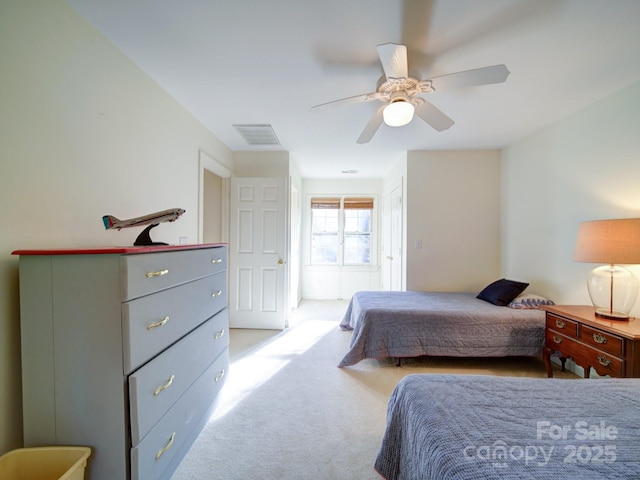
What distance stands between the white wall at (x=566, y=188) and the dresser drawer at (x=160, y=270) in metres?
3.21

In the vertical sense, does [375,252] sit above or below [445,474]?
above

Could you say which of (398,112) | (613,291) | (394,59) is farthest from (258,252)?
(613,291)

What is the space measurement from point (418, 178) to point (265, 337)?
3.04 m

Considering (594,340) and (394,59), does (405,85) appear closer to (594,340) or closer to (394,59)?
(394,59)

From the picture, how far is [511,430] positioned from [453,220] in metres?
3.12

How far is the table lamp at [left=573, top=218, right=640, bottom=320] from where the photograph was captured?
1.66 meters

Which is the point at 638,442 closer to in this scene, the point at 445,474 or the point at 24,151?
the point at 445,474

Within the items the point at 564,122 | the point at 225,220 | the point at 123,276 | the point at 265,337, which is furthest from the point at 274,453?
the point at 564,122

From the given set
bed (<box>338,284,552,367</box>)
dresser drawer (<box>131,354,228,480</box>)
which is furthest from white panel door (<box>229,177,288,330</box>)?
dresser drawer (<box>131,354,228,480</box>)

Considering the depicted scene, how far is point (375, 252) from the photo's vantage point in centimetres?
536

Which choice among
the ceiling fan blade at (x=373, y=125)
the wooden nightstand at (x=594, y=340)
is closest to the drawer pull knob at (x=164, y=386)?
the ceiling fan blade at (x=373, y=125)

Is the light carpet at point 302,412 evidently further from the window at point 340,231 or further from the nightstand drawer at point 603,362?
the window at point 340,231

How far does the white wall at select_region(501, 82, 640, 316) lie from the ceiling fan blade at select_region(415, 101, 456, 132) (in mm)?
1417

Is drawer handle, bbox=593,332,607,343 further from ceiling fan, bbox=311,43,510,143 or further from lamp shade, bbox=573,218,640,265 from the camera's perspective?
ceiling fan, bbox=311,43,510,143
